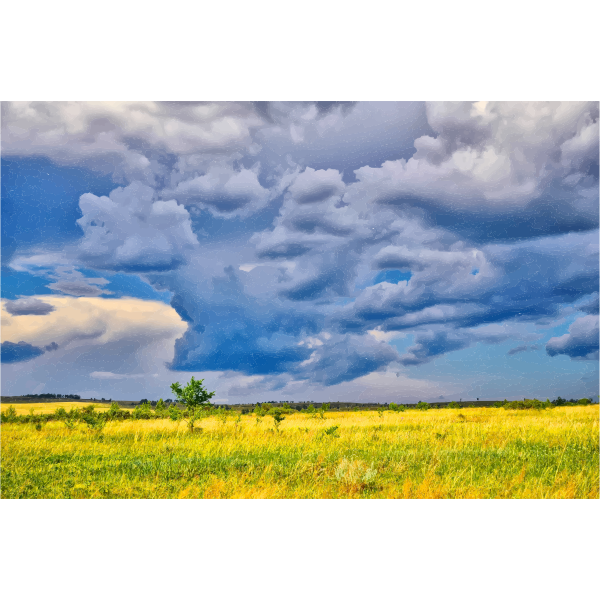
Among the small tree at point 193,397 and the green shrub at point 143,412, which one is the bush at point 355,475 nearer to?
the small tree at point 193,397

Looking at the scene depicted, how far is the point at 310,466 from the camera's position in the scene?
7.41 meters

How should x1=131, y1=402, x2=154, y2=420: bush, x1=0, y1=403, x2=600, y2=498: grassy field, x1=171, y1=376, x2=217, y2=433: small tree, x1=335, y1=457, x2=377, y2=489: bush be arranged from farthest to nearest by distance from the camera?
x1=131, y1=402, x2=154, y2=420: bush < x1=171, y1=376, x2=217, y2=433: small tree < x1=335, y1=457, x2=377, y2=489: bush < x1=0, y1=403, x2=600, y2=498: grassy field

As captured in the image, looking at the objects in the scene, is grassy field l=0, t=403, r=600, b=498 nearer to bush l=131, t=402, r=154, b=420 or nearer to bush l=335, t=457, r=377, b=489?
bush l=335, t=457, r=377, b=489

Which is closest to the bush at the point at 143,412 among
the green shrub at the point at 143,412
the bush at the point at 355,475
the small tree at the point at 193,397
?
the green shrub at the point at 143,412

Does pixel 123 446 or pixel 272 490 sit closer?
pixel 272 490

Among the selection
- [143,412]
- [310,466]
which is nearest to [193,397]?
[310,466]

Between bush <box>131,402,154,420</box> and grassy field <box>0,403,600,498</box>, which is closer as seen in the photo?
grassy field <box>0,403,600,498</box>

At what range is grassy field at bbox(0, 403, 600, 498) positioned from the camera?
6.14 metres

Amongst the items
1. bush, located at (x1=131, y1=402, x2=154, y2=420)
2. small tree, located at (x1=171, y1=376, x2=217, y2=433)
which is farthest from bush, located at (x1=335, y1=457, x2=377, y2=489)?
bush, located at (x1=131, y1=402, x2=154, y2=420)
